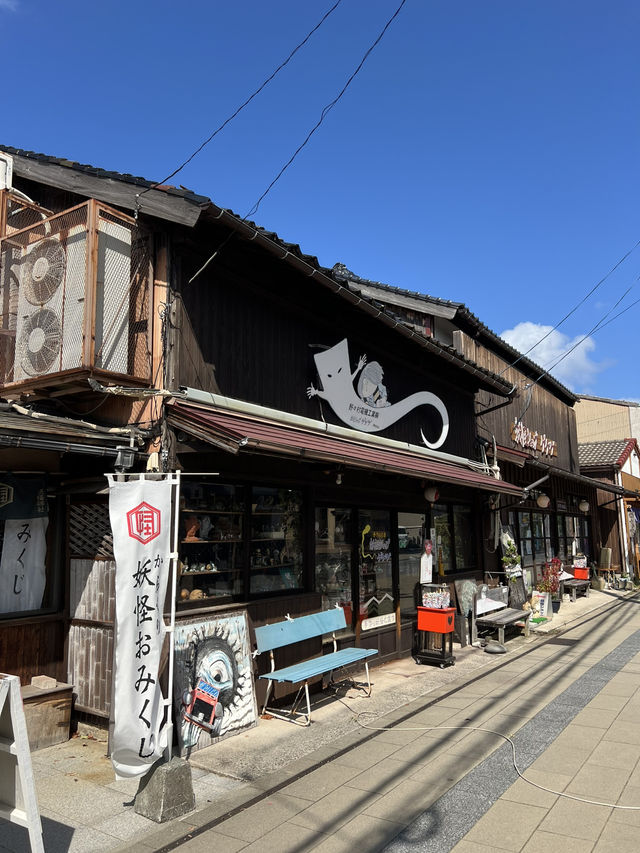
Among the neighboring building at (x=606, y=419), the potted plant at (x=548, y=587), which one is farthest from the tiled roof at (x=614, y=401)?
the potted plant at (x=548, y=587)

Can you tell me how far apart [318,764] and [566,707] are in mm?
3512

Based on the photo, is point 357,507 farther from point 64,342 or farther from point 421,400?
point 64,342

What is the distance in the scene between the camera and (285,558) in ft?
26.0

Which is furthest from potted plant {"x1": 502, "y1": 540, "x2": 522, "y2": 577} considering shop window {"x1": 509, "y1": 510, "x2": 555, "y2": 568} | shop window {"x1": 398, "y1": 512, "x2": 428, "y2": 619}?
shop window {"x1": 398, "y1": 512, "x2": 428, "y2": 619}

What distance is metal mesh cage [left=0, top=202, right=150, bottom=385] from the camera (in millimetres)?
5938

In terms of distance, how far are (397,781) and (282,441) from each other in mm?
3202

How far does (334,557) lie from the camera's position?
356 inches

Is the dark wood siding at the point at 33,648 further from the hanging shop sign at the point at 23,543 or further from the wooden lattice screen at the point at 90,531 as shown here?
the wooden lattice screen at the point at 90,531

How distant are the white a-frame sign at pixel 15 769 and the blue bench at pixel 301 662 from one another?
3210 mm

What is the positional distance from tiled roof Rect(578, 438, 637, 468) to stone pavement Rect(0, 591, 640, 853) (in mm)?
18441

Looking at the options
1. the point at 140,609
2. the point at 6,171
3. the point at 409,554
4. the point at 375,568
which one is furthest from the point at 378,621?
A: the point at 6,171

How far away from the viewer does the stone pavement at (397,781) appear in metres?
4.34

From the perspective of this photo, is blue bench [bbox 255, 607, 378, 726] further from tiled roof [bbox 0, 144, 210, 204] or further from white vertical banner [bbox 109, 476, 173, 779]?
tiled roof [bbox 0, 144, 210, 204]

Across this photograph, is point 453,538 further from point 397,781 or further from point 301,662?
point 397,781
